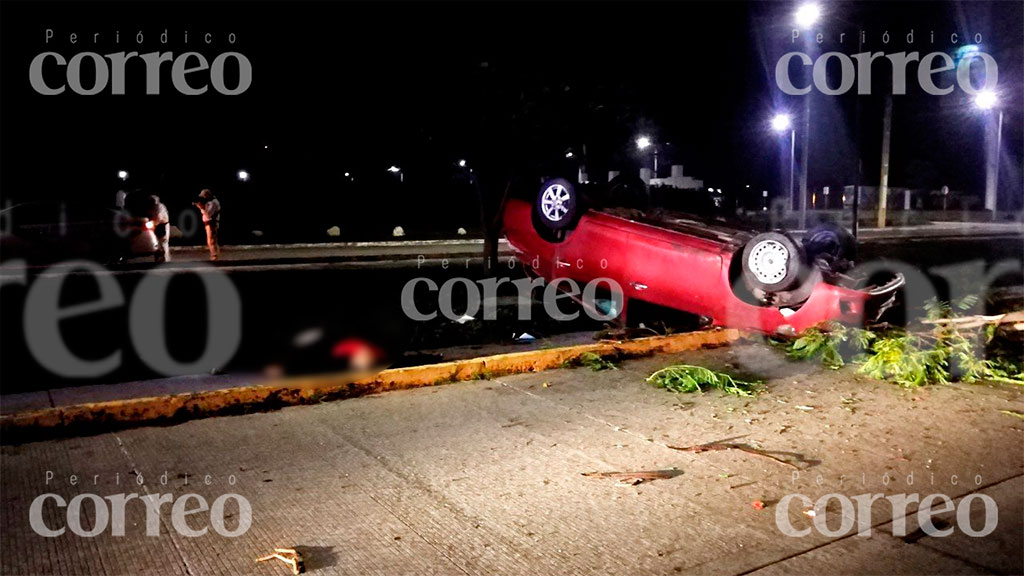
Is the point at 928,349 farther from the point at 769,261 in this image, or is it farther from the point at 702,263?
the point at 702,263

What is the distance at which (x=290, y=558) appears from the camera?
12.1ft

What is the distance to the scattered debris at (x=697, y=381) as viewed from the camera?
22.0ft

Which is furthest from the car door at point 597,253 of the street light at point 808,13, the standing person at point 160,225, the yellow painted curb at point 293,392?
the standing person at point 160,225

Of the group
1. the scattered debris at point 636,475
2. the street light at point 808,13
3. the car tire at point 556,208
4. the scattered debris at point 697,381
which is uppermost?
the street light at point 808,13

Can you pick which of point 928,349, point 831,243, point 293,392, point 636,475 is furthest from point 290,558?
point 831,243

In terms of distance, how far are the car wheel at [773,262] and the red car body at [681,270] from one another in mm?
244

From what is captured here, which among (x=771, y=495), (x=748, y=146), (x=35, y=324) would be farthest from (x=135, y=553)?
(x=748, y=146)

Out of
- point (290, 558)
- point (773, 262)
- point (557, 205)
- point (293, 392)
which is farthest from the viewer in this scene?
point (557, 205)

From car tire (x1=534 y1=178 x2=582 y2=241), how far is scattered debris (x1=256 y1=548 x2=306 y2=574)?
5.76 metres

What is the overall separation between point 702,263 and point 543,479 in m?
3.88

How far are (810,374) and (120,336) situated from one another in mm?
7500

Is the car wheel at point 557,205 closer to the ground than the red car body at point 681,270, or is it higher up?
higher up

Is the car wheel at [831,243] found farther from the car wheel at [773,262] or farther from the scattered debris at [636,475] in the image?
the scattered debris at [636,475]

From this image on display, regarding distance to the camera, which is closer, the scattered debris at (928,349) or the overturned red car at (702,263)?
the scattered debris at (928,349)
